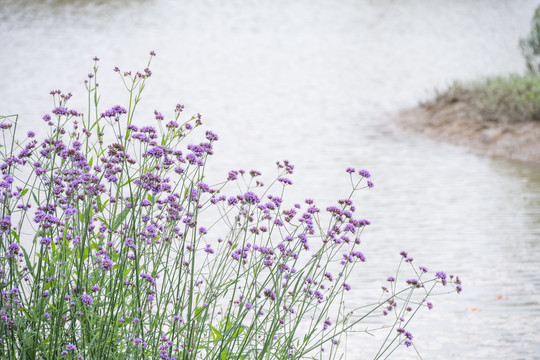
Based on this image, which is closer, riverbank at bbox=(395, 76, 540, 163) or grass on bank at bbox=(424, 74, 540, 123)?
riverbank at bbox=(395, 76, 540, 163)

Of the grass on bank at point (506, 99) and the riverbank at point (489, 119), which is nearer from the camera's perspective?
the riverbank at point (489, 119)

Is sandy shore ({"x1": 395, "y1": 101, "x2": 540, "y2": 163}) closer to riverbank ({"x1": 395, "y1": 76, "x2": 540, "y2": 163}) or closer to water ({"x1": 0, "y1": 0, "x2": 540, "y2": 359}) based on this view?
riverbank ({"x1": 395, "y1": 76, "x2": 540, "y2": 163})

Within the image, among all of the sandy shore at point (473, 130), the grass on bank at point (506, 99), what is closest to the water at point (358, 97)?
the sandy shore at point (473, 130)

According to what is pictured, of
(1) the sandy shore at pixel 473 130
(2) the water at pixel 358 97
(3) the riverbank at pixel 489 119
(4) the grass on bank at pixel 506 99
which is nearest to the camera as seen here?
(2) the water at pixel 358 97

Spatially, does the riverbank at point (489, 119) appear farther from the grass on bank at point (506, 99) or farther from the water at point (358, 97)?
the water at point (358, 97)

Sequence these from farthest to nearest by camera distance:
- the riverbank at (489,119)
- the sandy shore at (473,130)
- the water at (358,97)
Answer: the riverbank at (489,119) → the sandy shore at (473,130) → the water at (358,97)

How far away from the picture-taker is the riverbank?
886 centimetres

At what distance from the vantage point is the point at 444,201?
640cm

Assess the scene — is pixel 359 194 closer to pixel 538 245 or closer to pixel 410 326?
pixel 538 245

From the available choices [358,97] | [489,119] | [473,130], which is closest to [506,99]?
[489,119]

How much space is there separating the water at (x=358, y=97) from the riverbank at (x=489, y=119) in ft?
1.43

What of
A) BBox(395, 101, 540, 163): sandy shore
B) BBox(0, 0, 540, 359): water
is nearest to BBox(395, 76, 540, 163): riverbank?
BBox(395, 101, 540, 163): sandy shore

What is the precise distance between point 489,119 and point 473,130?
306mm

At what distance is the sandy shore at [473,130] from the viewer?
8.71 m
